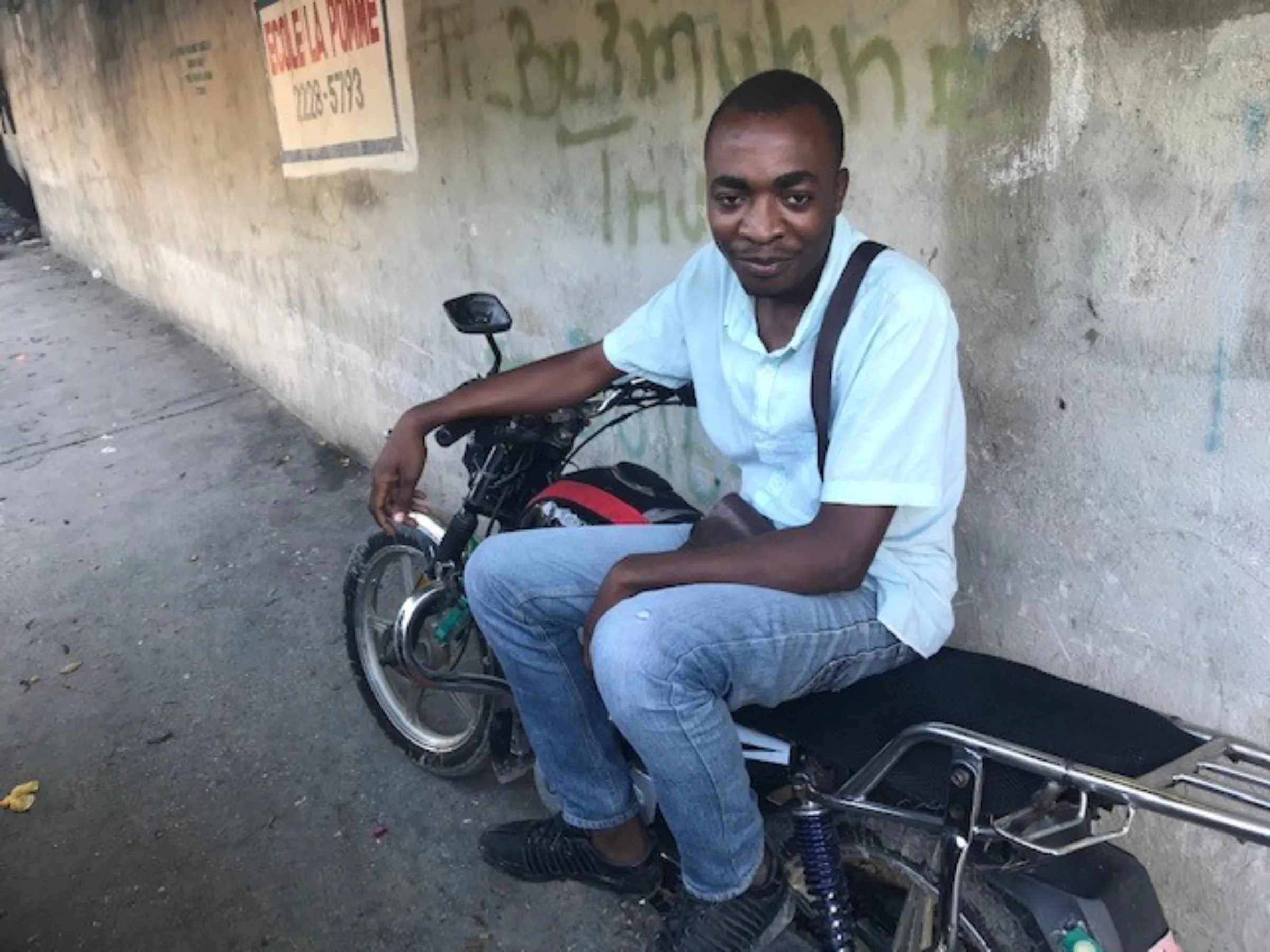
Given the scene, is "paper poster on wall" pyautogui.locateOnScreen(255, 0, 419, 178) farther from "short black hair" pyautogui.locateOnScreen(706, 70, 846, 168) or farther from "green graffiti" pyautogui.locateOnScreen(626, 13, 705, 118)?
"short black hair" pyautogui.locateOnScreen(706, 70, 846, 168)

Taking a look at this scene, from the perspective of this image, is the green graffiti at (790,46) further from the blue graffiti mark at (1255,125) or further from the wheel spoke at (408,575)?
the wheel spoke at (408,575)

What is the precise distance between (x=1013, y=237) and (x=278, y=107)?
4207mm

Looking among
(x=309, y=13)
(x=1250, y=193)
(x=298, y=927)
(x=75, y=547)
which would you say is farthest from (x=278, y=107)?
(x=1250, y=193)

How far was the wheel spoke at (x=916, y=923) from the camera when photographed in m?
1.72

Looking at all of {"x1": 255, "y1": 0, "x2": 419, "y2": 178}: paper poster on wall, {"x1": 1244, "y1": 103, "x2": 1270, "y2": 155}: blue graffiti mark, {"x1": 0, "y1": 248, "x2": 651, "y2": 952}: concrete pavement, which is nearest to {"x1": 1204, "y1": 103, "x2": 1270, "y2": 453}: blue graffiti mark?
{"x1": 1244, "y1": 103, "x2": 1270, "y2": 155}: blue graffiti mark

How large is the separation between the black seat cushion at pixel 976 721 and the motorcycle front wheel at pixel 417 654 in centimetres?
111

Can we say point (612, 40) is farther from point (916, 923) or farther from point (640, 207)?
point (916, 923)

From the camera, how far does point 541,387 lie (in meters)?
2.30

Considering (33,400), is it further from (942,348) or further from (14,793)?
(942,348)

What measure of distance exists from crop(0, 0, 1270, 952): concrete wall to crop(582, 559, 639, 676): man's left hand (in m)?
0.84

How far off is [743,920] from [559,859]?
582 millimetres

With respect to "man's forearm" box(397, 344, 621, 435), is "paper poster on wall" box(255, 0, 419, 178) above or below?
above

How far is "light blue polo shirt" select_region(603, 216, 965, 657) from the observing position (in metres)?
1.66

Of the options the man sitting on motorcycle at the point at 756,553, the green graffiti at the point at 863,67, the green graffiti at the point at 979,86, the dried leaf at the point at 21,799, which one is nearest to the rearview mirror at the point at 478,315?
the man sitting on motorcycle at the point at 756,553
